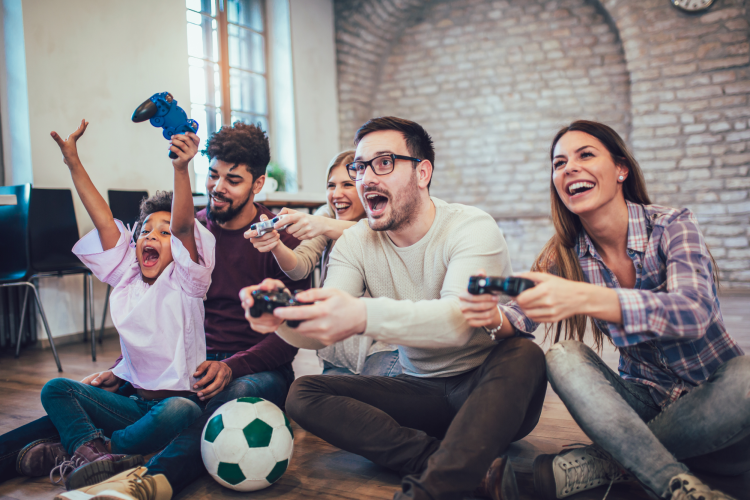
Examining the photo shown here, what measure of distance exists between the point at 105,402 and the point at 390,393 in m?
0.87

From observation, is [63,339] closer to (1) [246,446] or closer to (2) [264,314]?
(1) [246,446]

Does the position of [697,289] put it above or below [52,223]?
below

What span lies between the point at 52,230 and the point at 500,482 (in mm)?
3198

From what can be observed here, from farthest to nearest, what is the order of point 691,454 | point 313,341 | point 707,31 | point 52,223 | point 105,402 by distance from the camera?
point 707,31
point 52,223
point 105,402
point 313,341
point 691,454

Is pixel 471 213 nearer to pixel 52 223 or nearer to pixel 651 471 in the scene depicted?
pixel 651 471

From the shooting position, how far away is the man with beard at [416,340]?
1.16 m

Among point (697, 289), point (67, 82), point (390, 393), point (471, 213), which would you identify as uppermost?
point (67, 82)

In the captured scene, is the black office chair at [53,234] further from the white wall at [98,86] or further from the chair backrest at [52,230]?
the white wall at [98,86]

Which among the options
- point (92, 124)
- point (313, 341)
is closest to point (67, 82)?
point (92, 124)

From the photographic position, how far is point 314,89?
230 inches

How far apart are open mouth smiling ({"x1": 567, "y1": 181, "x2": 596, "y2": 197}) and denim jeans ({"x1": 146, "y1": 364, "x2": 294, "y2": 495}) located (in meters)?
1.12

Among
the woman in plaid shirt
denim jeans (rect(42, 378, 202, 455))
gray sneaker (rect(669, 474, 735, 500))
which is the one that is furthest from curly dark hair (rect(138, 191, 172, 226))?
gray sneaker (rect(669, 474, 735, 500))

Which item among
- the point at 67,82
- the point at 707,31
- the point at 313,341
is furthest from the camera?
the point at 707,31

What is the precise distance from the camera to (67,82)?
3.62 m
